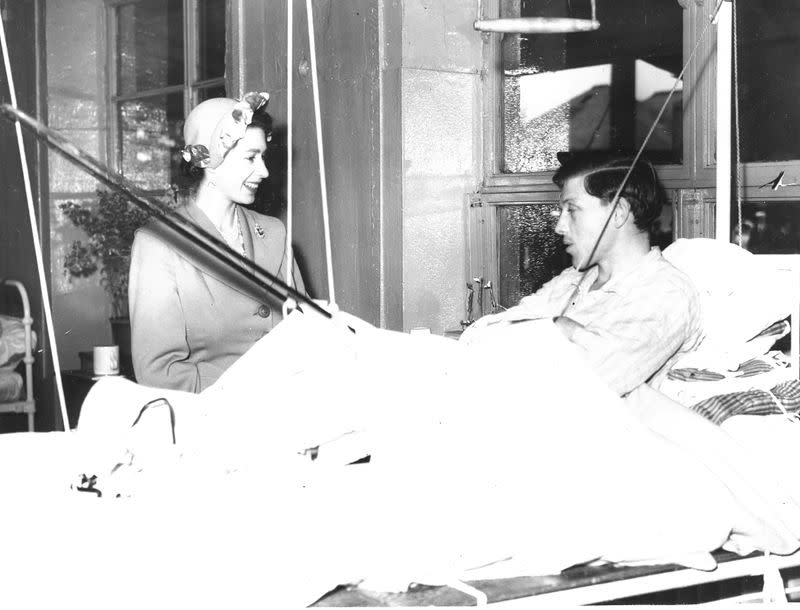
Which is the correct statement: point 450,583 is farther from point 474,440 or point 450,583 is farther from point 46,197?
point 46,197

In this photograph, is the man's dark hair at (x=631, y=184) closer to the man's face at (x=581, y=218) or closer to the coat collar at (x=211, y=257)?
the man's face at (x=581, y=218)

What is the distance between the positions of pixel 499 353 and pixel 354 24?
6.64 ft

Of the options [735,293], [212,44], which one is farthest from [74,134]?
[735,293]

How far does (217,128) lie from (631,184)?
3.51 ft

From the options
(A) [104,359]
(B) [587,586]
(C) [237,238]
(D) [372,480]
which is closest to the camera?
(B) [587,586]

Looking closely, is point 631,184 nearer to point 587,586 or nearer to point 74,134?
point 587,586

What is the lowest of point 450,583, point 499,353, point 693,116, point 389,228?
point 450,583

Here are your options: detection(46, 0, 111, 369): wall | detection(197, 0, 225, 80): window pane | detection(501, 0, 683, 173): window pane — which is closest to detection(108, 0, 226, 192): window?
detection(46, 0, 111, 369): wall

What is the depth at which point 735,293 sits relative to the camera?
2.37 m

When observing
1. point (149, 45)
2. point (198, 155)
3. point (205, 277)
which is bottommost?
point (205, 277)

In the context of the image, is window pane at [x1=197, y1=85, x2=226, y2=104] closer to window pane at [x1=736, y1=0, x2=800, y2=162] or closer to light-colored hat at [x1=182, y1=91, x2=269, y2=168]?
light-colored hat at [x1=182, y1=91, x2=269, y2=168]

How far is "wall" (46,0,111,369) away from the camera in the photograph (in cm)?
606

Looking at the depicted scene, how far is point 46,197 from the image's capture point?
230 inches

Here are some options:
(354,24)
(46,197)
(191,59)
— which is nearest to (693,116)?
(354,24)
